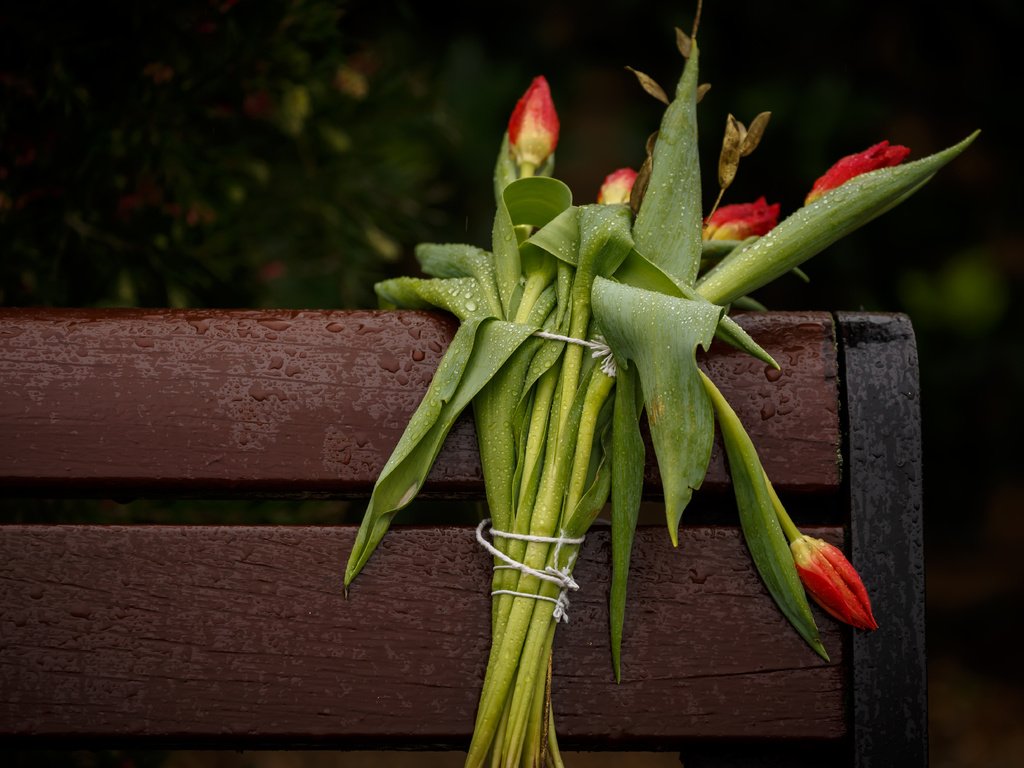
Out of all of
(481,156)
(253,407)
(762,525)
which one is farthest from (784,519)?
(481,156)

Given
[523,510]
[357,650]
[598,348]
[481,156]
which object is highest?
[481,156]

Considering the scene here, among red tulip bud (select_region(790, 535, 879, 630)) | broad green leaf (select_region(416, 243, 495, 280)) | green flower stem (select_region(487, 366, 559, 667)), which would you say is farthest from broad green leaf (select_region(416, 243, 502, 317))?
red tulip bud (select_region(790, 535, 879, 630))

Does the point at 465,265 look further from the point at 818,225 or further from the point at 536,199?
the point at 818,225

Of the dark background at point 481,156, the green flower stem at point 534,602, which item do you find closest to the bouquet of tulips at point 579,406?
the green flower stem at point 534,602

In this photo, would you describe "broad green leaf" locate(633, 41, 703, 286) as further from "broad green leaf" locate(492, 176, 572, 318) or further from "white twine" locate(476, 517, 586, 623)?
"white twine" locate(476, 517, 586, 623)

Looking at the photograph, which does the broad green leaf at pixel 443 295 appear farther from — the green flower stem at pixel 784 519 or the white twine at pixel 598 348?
the green flower stem at pixel 784 519

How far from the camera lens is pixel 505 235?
886 millimetres

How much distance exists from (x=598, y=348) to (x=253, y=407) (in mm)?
315

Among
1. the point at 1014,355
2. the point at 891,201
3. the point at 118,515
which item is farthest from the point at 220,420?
the point at 1014,355

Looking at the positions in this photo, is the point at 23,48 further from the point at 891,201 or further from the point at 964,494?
the point at 964,494

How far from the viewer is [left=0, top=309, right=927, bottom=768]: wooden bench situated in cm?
84

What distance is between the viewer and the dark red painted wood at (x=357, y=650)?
84cm

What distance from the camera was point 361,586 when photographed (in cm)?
85

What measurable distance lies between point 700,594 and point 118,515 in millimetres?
1062
